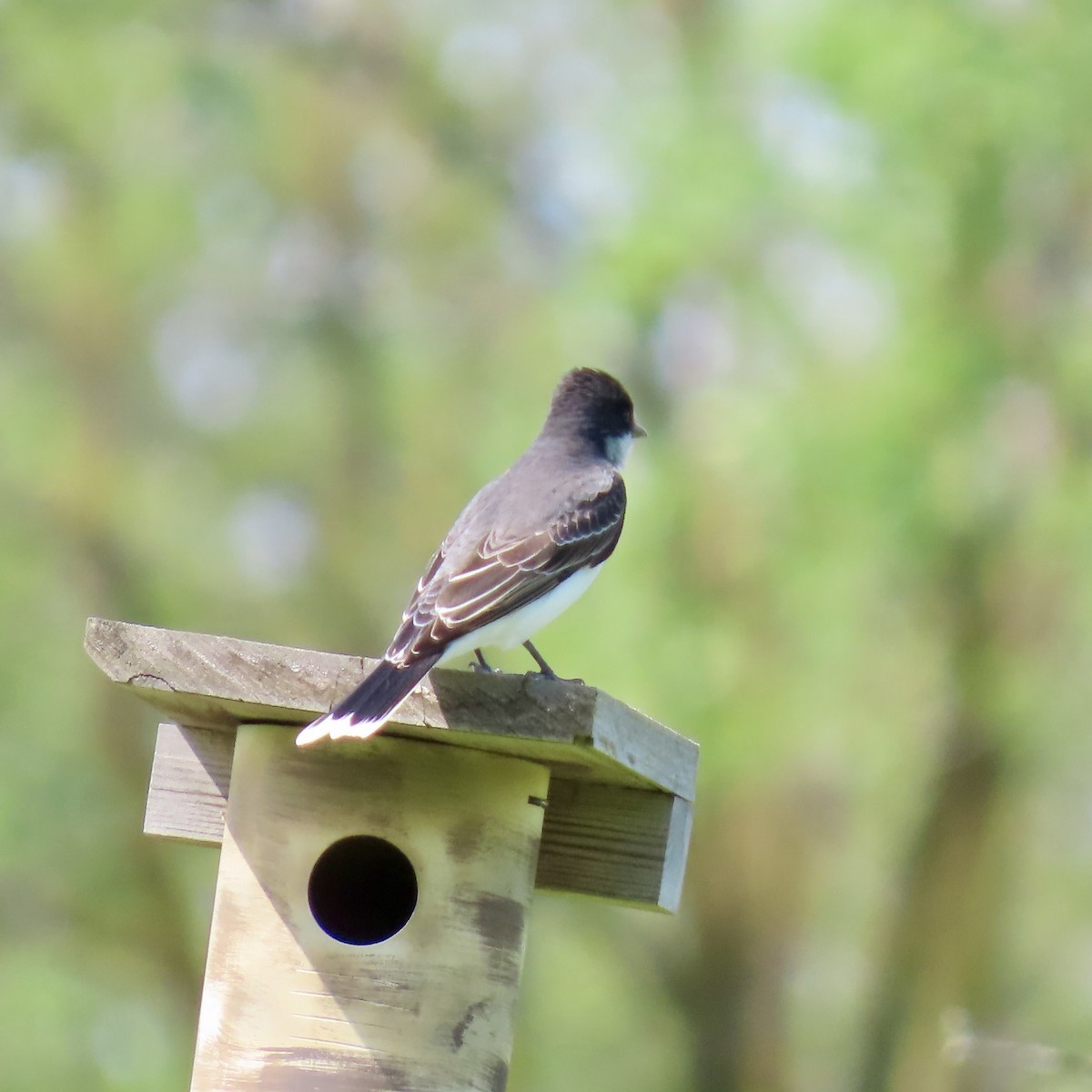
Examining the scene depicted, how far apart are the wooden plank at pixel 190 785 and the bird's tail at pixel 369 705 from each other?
28.2 inches

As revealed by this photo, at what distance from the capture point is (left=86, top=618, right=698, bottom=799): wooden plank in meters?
3.12

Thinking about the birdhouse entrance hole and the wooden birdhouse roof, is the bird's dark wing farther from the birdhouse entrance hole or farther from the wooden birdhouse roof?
the birdhouse entrance hole

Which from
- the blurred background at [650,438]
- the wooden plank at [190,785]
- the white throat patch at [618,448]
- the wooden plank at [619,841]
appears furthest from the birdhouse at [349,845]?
the blurred background at [650,438]

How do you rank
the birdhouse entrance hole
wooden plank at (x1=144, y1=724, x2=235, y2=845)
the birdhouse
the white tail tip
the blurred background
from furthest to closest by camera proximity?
1. the blurred background
2. wooden plank at (x1=144, y1=724, x2=235, y2=845)
3. the birdhouse entrance hole
4. the birdhouse
5. the white tail tip

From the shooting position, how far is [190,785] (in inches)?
152

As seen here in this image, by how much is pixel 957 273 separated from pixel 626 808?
5.04 metres

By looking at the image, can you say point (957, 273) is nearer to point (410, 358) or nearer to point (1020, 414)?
point (1020, 414)

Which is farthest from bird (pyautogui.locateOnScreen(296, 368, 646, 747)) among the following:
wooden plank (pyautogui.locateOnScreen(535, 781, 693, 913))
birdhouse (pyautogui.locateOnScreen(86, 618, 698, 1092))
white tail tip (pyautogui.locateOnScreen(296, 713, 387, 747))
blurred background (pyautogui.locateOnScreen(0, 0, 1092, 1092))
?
blurred background (pyautogui.locateOnScreen(0, 0, 1092, 1092))

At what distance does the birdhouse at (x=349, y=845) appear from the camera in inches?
129

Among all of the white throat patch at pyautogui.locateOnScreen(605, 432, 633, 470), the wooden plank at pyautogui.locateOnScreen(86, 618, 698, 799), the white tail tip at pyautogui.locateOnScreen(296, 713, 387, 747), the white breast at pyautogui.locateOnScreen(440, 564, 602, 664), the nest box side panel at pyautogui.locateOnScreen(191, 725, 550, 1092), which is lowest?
the nest box side panel at pyautogui.locateOnScreen(191, 725, 550, 1092)

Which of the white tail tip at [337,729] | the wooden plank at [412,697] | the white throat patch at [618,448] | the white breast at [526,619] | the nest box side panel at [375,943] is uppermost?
the white throat patch at [618,448]

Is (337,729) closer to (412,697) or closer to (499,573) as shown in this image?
(412,697)

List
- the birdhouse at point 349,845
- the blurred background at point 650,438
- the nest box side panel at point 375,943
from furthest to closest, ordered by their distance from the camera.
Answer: the blurred background at point 650,438
the nest box side panel at point 375,943
the birdhouse at point 349,845

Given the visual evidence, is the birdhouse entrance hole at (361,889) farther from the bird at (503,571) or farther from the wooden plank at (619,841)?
the bird at (503,571)
